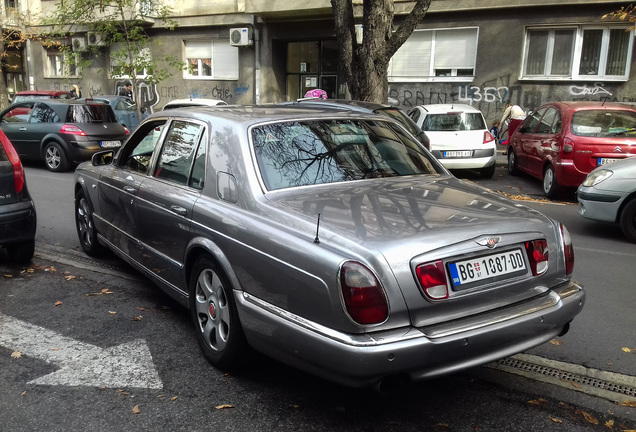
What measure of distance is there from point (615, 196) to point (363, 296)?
5.64 metres

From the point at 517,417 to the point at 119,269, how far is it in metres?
4.12

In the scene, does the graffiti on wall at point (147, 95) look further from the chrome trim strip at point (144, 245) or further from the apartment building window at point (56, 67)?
the chrome trim strip at point (144, 245)

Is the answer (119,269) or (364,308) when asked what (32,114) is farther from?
(364,308)

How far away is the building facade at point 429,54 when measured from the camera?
1652cm

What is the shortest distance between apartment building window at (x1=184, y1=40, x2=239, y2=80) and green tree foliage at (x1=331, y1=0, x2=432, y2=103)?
35.3 feet

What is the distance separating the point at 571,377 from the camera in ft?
12.1

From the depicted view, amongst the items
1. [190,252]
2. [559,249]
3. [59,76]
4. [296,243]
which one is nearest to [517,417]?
[559,249]

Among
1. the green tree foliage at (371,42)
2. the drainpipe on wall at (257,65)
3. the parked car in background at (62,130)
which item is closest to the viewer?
the green tree foliage at (371,42)

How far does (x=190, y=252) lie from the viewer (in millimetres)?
3848

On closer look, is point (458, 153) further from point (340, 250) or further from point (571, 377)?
point (340, 250)

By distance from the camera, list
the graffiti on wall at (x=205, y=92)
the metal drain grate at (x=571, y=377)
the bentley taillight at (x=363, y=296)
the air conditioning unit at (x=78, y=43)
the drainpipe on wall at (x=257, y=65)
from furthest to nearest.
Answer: the air conditioning unit at (x=78, y=43) → the graffiti on wall at (x=205, y=92) → the drainpipe on wall at (x=257, y=65) → the metal drain grate at (x=571, y=377) → the bentley taillight at (x=363, y=296)

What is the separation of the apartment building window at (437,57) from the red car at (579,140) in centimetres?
772

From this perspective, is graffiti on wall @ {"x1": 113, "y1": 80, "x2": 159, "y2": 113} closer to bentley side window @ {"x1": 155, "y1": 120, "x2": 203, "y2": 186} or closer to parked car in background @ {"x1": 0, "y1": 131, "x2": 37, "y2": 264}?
parked car in background @ {"x1": 0, "y1": 131, "x2": 37, "y2": 264}

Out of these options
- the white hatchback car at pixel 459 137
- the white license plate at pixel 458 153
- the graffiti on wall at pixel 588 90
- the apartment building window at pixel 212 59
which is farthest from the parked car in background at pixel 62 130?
the graffiti on wall at pixel 588 90
